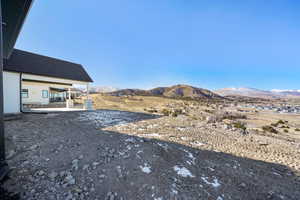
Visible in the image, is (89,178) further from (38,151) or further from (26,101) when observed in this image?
(26,101)

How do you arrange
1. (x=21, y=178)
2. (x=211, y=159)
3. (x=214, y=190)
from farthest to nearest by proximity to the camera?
(x=211, y=159), (x=214, y=190), (x=21, y=178)

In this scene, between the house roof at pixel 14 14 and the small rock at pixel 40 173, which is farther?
the house roof at pixel 14 14

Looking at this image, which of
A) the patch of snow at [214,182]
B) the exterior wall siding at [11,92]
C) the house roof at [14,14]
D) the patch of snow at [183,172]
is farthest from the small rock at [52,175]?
the exterior wall siding at [11,92]

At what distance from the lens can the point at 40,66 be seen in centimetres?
1144

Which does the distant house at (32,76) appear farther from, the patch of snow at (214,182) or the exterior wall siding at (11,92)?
the patch of snow at (214,182)

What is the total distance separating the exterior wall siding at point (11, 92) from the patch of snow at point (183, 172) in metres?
10.0

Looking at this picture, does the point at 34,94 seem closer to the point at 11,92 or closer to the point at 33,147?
the point at 11,92

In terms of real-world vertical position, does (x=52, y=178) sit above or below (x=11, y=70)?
below

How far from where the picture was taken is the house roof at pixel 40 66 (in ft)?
30.3

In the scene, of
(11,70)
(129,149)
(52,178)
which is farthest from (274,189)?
(11,70)

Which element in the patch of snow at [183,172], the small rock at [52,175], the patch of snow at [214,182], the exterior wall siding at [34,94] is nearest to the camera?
the small rock at [52,175]

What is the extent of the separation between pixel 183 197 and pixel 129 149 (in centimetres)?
212

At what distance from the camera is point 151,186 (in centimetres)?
285

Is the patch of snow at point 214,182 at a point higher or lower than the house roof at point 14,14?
lower
